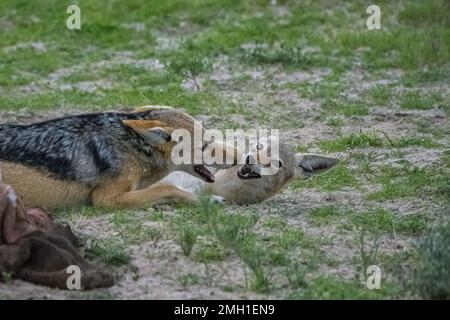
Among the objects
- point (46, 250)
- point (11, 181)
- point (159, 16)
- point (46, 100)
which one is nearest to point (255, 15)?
point (159, 16)

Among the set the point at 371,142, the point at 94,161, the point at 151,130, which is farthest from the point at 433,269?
the point at 371,142

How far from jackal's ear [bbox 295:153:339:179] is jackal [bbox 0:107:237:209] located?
995mm

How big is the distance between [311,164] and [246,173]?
2.45 feet

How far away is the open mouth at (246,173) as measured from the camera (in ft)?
31.5

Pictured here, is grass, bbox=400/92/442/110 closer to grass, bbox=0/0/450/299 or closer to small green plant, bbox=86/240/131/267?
Result: grass, bbox=0/0/450/299

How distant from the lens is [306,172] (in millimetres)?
10055

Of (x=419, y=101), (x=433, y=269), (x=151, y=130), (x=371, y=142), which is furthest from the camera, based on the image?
(x=419, y=101)

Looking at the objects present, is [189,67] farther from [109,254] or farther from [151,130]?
[109,254]

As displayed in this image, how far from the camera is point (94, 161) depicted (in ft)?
30.1

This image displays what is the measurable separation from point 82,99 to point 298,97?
8.55 ft

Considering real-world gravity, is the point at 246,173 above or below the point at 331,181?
above

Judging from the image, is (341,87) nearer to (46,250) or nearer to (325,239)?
(325,239)

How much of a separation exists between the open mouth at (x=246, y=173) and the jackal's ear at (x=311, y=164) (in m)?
0.50

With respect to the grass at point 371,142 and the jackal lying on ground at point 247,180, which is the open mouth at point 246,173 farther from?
the grass at point 371,142
